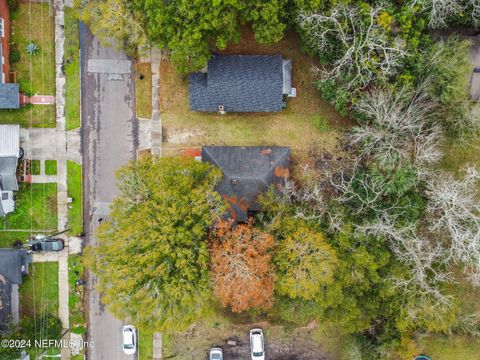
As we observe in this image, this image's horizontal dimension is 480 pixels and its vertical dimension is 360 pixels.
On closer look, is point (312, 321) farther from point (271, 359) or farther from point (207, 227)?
point (207, 227)

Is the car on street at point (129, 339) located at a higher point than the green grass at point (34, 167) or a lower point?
lower

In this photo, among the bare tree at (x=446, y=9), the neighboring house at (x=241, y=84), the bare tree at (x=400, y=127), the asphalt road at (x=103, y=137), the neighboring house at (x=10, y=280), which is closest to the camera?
the bare tree at (x=446, y=9)

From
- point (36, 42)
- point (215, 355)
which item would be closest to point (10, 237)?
point (36, 42)

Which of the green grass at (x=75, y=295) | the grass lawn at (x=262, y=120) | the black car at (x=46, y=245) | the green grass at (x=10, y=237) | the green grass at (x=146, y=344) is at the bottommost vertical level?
the green grass at (x=146, y=344)

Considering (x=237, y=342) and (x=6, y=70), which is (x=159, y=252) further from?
(x=6, y=70)

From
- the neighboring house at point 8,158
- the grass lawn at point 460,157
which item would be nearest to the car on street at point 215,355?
the neighboring house at point 8,158

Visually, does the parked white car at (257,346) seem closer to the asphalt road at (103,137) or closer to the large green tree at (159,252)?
the large green tree at (159,252)
